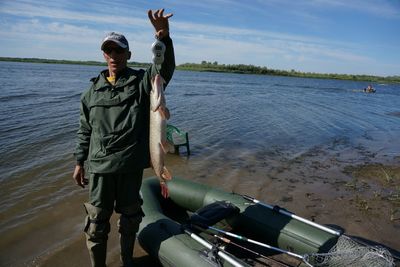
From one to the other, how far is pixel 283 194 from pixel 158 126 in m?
5.21

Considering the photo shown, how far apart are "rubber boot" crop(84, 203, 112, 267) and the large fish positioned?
94 cm

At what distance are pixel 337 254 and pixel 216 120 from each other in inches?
535

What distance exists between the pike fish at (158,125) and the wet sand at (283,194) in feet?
6.91

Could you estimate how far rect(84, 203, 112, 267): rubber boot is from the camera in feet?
13.5

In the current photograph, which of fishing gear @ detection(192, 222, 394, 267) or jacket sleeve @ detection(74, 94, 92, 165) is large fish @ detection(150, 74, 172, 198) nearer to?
jacket sleeve @ detection(74, 94, 92, 165)

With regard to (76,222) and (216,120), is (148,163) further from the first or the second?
(216,120)

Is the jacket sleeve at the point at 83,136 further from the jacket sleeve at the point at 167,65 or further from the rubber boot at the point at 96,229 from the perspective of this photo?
the jacket sleeve at the point at 167,65

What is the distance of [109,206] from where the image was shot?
413 centimetres

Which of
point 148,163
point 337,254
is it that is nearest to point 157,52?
point 148,163

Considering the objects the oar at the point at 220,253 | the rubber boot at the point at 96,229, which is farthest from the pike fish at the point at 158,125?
the oar at the point at 220,253

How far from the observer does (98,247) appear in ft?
14.2

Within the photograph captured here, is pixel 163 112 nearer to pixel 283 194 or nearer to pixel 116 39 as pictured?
pixel 116 39

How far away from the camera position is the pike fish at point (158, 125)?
327 centimetres

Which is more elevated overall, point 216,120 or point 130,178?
point 130,178
